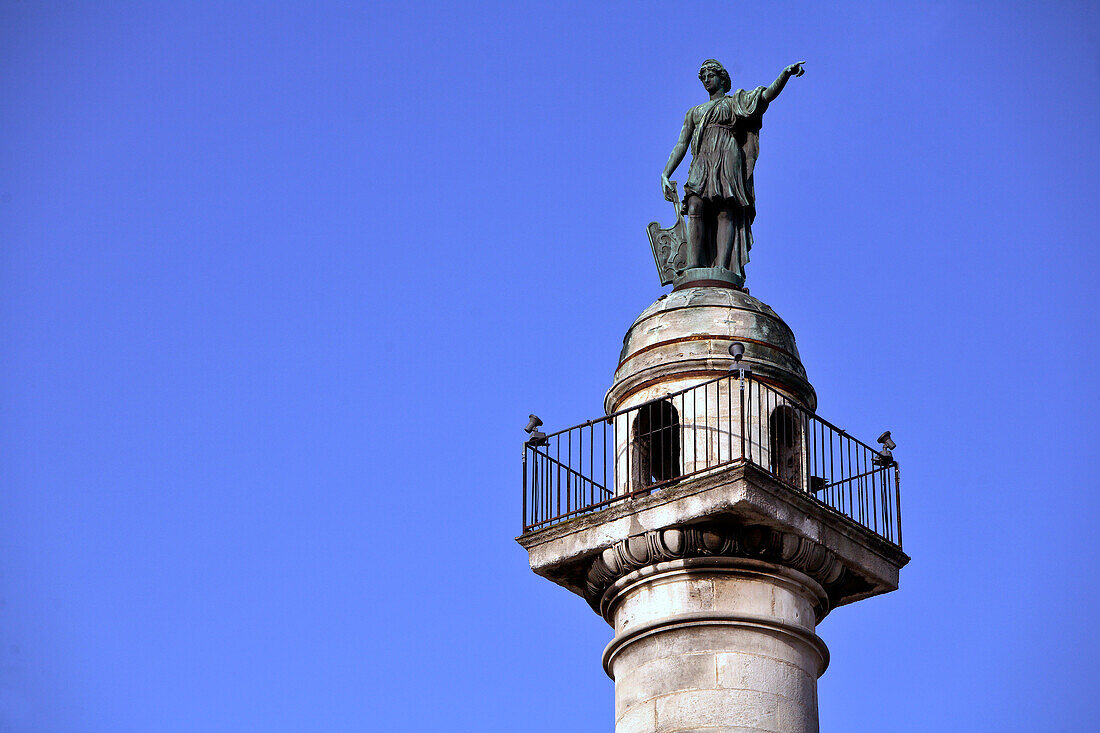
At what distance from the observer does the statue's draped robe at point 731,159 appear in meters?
24.5

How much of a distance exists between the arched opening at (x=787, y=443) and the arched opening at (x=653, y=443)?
1.07 meters

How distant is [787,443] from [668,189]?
386 cm

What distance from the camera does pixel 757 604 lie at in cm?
2103

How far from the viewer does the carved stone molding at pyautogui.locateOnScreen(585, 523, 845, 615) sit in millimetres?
21125

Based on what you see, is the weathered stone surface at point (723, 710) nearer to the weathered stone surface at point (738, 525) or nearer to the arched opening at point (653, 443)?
the weathered stone surface at point (738, 525)

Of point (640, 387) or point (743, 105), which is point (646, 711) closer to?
point (640, 387)

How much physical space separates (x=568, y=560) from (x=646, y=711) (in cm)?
192

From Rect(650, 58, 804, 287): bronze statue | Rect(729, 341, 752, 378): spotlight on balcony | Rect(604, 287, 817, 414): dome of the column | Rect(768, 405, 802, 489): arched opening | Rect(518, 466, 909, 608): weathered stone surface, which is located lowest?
Rect(518, 466, 909, 608): weathered stone surface

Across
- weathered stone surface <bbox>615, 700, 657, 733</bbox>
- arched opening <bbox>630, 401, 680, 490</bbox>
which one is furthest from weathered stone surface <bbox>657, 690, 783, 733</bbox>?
arched opening <bbox>630, 401, 680, 490</bbox>

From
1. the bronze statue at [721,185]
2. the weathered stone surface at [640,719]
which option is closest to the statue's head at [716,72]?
the bronze statue at [721,185]

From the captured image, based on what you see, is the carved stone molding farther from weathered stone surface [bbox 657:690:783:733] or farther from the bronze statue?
the bronze statue

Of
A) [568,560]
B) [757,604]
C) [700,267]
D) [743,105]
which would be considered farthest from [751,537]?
[743,105]

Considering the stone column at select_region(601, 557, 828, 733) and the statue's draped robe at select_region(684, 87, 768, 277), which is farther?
Answer: the statue's draped robe at select_region(684, 87, 768, 277)

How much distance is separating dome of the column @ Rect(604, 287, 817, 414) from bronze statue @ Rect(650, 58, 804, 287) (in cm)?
105
